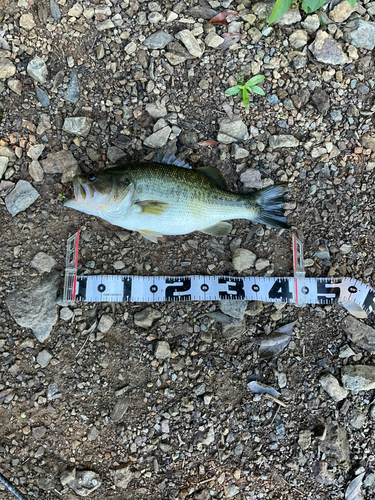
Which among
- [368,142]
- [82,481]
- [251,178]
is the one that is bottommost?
[82,481]

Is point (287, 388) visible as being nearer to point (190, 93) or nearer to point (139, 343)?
point (139, 343)

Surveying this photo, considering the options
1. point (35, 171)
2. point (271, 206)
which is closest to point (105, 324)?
point (35, 171)

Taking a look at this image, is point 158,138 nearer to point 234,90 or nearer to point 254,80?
point 234,90

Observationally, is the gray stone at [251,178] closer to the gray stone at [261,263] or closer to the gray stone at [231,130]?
the gray stone at [231,130]

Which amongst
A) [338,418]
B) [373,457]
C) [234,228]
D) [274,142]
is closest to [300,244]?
[234,228]

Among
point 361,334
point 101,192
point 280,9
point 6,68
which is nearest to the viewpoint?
point 101,192

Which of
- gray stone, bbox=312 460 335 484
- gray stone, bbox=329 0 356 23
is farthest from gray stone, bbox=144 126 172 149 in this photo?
gray stone, bbox=312 460 335 484
